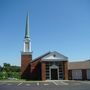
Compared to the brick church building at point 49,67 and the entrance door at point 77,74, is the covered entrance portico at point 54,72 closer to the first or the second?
the brick church building at point 49,67

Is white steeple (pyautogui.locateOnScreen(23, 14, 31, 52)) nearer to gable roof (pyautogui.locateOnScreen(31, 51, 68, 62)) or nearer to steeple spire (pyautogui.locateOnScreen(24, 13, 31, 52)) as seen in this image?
steeple spire (pyautogui.locateOnScreen(24, 13, 31, 52))

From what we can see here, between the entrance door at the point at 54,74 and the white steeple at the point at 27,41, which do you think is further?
the white steeple at the point at 27,41

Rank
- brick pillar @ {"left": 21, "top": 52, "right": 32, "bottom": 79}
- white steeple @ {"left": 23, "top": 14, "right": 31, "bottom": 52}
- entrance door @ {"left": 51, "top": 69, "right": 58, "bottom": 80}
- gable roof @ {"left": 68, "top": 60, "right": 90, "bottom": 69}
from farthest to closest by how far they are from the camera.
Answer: white steeple @ {"left": 23, "top": 14, "right": 31, "bottom": 52} → brick pillar @ {"left": 21, "top": 52, "right": 32, "bottom": 79} → gable roof @ {"left": 68, "top": 60, "right": 90, "bottom": 69} → entrance door @ {"left": 51, "top": 69, "right": 58, "bottom": 80}

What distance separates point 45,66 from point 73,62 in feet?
38.5

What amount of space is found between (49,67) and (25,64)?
768 centimetres

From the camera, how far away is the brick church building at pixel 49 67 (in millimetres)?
52375

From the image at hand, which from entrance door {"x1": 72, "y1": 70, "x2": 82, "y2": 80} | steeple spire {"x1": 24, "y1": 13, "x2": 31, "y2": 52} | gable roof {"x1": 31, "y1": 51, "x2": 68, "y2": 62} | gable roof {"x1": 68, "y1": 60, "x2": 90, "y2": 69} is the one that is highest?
steeple spire {"x1": 24, "y1": 13, "x2": 31, "y2": 52}

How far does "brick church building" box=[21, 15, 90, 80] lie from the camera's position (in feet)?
172

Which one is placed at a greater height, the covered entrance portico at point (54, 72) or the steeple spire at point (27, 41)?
the steeple spire at point (27, 41)

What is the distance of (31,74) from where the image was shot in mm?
56906

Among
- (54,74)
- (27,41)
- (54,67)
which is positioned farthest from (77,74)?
(27,41)

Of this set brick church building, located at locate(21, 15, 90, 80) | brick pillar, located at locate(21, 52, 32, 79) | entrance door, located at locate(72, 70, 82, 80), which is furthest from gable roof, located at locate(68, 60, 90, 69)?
brick pillar, located at locate(21, 52, 32, 79)

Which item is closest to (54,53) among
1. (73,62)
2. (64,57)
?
(64,57)

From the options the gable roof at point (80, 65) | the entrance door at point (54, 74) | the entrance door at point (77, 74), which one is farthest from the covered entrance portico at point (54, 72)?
the gable roof at point (80, 65)
